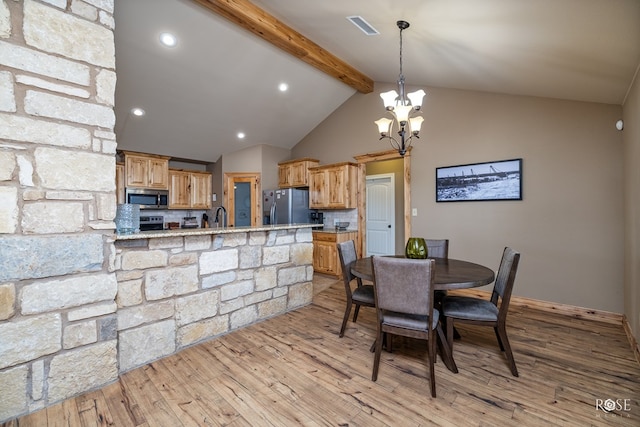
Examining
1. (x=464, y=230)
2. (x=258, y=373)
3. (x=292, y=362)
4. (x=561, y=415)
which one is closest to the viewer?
(x=561, y=415)

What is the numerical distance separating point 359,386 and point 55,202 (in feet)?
7.44

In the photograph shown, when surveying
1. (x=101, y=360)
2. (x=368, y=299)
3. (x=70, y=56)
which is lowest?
(x=101, y=360)

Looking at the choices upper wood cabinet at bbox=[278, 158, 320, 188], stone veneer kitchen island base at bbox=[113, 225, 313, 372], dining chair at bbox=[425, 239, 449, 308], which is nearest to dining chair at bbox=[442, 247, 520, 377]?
dining chair at bbox=[425, 239, 449, 308]

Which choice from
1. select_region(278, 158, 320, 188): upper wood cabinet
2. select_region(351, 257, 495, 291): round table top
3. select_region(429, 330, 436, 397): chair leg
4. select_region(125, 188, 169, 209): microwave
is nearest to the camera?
select_region(429, 330, 436, 397): chair leg

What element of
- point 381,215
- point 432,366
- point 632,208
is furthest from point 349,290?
point 381,215

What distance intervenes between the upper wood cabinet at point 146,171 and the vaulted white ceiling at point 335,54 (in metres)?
0.19

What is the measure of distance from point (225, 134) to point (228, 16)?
261 centimetres

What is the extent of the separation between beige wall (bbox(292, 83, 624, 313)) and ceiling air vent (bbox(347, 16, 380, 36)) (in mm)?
1577

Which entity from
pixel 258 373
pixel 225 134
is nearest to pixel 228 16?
pixel 225 134

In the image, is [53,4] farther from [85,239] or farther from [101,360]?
[101,360]

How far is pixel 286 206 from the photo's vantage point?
18.2 ft

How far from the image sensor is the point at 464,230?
401 cm

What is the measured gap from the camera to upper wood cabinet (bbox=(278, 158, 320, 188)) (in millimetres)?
5750

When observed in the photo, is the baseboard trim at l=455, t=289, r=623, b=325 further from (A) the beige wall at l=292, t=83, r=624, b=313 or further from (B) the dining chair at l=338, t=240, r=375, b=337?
(B) the dining chair at l=338, t=240, r=375, b=337
